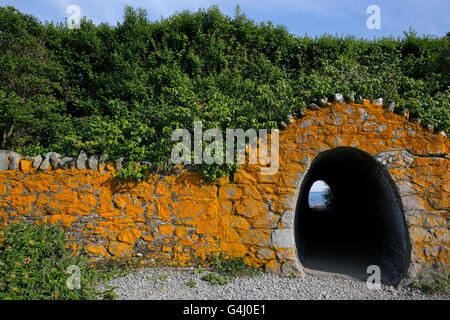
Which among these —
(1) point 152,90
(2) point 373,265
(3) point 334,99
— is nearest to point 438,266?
(2) point 373,265

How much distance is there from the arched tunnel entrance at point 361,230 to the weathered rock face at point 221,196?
42cm

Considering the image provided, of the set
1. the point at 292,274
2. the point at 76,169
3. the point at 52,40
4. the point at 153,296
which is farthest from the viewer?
the point at 52,40

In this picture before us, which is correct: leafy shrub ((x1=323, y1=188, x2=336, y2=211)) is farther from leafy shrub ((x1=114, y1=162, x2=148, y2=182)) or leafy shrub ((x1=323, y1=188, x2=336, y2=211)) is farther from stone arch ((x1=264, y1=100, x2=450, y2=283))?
leafy shrub ((x1=114, y1=162, x2=148, y2=182))

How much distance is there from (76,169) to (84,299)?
7.87 ft

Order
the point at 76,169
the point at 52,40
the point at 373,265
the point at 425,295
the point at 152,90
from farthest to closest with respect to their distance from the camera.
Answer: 1. the point at 52,40
2. the point at 152,90
3. the point at 373,265
4. the point at 76,169
5. the point at 425,295

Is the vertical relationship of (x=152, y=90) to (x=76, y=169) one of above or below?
above

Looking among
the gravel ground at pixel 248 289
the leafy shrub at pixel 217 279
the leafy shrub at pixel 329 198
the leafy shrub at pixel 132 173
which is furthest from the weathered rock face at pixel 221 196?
the leafy shrub at pixel 329 198

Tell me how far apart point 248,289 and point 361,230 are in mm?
4578

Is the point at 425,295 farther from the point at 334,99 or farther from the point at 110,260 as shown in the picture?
the point at 110,260

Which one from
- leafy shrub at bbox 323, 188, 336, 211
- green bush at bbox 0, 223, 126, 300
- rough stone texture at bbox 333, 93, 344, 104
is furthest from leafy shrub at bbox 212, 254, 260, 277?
leafy shrub at bbox 323, 188, 336, 211

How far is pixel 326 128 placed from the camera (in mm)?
4891

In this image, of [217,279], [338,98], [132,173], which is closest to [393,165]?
[338,98]

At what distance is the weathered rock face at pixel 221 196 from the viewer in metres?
4.69

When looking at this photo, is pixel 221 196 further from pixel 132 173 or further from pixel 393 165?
pixel 393 165
